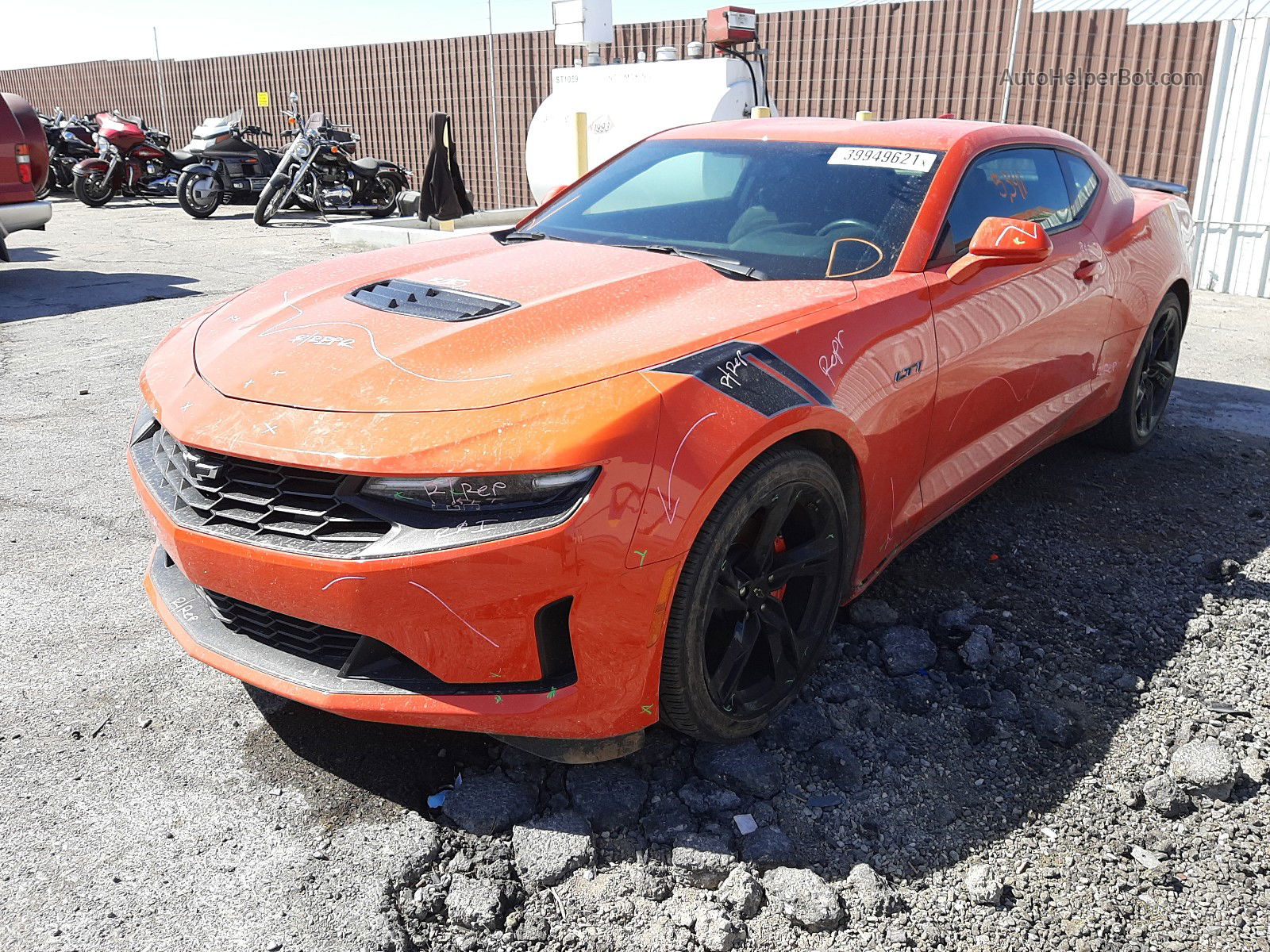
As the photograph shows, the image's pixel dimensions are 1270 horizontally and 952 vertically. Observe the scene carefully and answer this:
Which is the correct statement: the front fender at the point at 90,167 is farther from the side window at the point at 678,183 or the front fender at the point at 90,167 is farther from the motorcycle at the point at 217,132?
the side window at the point at 678,183

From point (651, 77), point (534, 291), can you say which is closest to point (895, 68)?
point (651, 77)

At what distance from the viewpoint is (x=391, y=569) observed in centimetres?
206

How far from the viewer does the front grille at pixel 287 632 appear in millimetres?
2270

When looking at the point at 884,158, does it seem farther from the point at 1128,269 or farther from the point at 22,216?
the point at 22,216

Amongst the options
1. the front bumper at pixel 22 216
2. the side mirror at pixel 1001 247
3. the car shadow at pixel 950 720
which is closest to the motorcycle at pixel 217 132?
the front bumper at pixel 22 216

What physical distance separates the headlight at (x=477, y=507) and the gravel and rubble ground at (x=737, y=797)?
0.72 metres

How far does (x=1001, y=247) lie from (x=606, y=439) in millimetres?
1621

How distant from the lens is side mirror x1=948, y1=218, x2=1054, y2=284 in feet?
10.1

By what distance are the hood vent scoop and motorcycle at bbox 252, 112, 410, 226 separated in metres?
11.5

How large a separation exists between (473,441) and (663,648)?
2.04 feet

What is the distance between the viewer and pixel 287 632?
2.35m

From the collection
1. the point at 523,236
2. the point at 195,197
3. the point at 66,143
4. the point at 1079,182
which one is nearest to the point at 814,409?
the point at 523,236

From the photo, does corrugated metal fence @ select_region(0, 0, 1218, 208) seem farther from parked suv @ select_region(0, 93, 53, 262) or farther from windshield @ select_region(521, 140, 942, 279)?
windshield @ select_region(521, 140, 942, 279)

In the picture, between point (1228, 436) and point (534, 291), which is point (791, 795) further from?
point (1228, 436)
